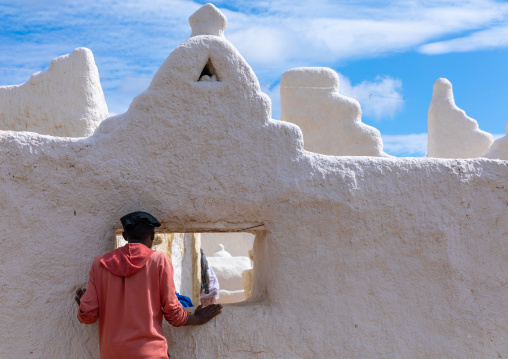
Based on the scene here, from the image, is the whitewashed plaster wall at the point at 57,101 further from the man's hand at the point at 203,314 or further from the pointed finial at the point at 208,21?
the man's hand at the point at 203,314

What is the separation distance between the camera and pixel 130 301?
3365mm

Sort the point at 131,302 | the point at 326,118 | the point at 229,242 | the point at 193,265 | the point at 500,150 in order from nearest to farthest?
the point at 131,302, the point at 326,118, the point at 193,265, the point at 500,150, the point at 229,242

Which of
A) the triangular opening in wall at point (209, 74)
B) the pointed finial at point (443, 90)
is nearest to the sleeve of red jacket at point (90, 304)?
the triangular opening in wall at point (209, 74)

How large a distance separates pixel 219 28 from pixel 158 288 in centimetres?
210

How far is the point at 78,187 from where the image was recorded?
12.2 feet

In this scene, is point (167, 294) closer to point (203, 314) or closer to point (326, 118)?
point (203, 314)

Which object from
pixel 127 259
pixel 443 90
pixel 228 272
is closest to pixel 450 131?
pixel 443 90

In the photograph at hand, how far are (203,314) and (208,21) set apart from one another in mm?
2180

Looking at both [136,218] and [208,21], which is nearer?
[136,218]

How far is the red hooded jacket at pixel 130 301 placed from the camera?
3.35 m

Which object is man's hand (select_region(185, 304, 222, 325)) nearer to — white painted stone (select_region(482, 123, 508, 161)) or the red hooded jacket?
the red hooded jacket

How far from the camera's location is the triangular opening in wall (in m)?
4.12

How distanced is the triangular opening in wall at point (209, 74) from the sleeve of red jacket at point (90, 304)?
153 cm

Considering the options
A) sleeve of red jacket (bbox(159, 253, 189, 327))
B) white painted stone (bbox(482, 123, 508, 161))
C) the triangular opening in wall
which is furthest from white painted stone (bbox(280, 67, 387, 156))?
sleeve of red jacket (bbox(159, 253, 189, 327))
